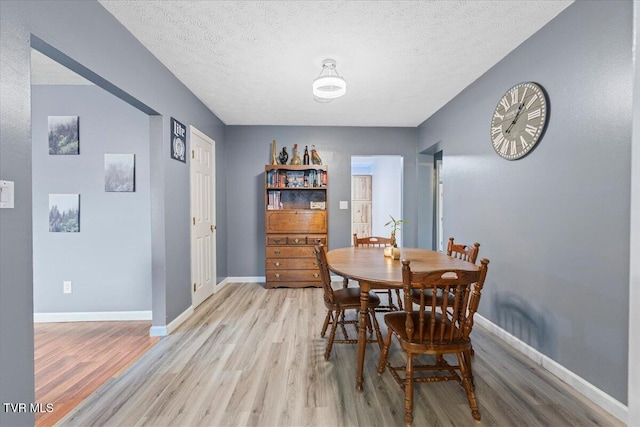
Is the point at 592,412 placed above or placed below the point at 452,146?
below

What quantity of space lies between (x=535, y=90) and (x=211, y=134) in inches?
147

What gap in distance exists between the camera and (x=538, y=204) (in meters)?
2.25

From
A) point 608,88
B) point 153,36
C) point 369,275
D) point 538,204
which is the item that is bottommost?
Answer: point 369,275

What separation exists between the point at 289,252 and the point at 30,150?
3.19m

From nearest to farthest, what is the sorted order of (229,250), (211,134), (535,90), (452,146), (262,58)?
(535,90) < (262,58) < (452,146) < (211,134) < (229,250)

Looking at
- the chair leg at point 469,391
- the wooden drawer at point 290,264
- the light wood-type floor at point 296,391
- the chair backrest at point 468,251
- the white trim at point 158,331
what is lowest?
the light wood-type floor at point 296,391

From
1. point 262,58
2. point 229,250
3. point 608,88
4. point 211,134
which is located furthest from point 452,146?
point 229,250

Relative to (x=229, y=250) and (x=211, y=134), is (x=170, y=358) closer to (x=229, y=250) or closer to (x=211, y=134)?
(x=229, y=250)

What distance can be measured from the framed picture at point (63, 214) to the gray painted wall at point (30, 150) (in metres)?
1.00

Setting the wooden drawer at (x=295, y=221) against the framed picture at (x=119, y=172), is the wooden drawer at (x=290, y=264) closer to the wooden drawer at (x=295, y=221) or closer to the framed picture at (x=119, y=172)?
the wooden drawer at (x=295, y=221)

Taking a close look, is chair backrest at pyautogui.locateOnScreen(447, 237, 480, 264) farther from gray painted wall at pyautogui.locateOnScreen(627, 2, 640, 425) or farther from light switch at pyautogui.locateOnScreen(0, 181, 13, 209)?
light switch at pyautogui.locateOnScreen(0, 181, 13, 209)

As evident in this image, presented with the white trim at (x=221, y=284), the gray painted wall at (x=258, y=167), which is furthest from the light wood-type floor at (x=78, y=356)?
the gray painted wall at (x=258, y=167)

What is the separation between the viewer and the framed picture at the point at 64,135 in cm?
298

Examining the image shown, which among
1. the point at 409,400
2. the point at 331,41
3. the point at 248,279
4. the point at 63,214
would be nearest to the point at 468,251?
the point at 409,400
